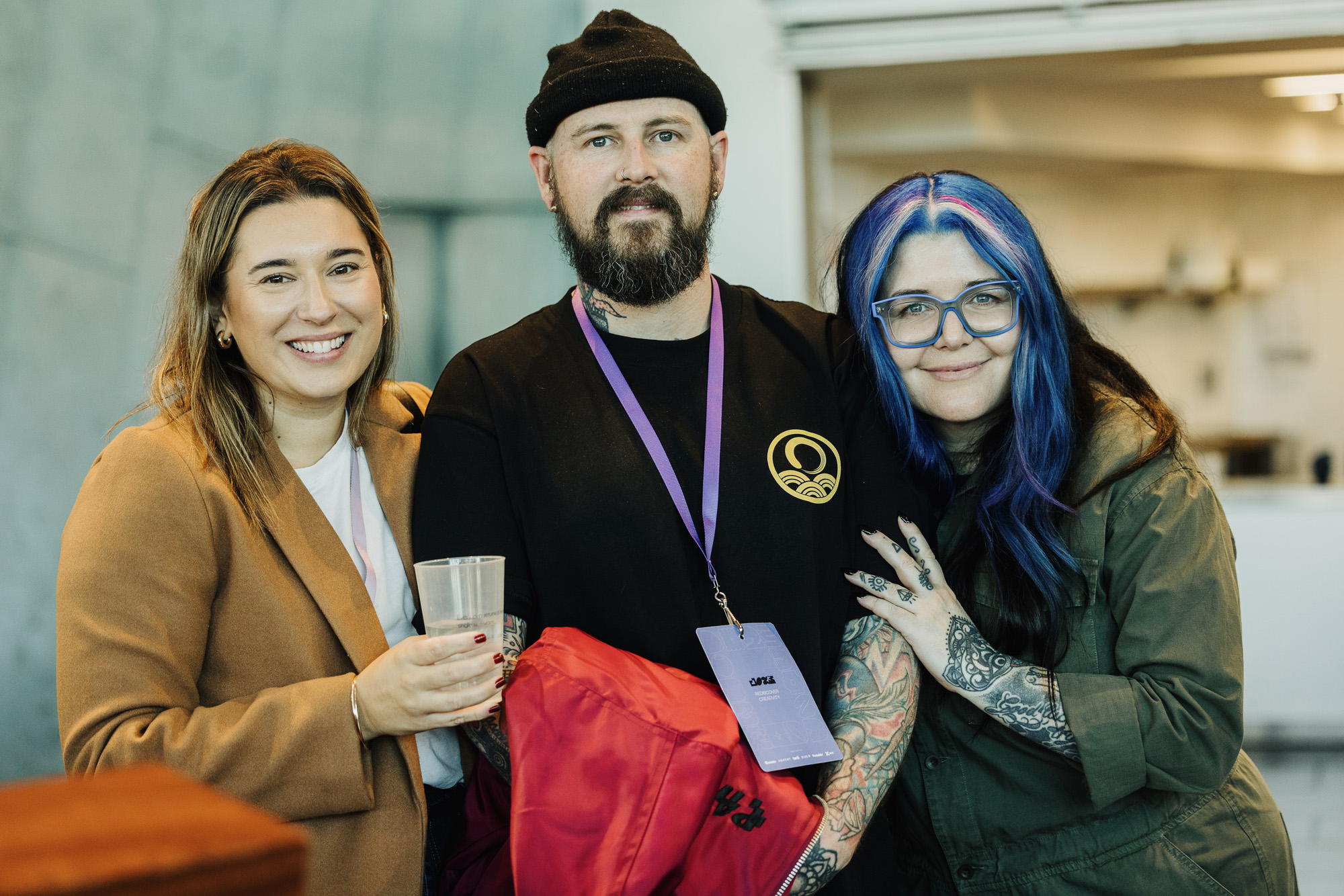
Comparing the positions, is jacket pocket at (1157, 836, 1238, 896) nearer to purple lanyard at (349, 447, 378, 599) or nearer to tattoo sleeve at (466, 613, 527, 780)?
tattoo sleeve at (466, 613, 527, 780)

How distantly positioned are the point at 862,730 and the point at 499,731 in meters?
0.64

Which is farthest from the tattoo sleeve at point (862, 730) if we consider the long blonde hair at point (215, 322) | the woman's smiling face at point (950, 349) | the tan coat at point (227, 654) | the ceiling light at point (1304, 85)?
the ceiling light at point (1304, 85)

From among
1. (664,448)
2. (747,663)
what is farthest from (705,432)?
(747,663)

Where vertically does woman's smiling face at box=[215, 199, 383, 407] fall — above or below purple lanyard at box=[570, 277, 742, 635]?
above

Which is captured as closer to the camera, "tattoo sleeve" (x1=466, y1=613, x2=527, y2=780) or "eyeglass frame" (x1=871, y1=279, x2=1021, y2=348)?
"tattoo sleeve" (x1=466, y1=613, x2=527, y2=780)

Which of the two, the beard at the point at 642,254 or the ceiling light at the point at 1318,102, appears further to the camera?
the ceiling light at the point at 1318,102

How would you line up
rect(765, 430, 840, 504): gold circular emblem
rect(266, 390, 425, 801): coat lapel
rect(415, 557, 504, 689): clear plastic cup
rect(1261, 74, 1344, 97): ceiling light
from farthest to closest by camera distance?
rect(1261, 74, 1344, 97): ceiling light < rect(765, 430, 840, 504): gold circular emblem < rect(266, 390, 425, 801): coat lapel < rect(415, 557, 504, 689): clear plastic cup

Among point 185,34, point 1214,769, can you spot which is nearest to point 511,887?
point 1214,769

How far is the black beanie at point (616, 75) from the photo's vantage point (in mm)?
1941

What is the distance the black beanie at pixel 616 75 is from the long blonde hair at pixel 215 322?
17.6 inches

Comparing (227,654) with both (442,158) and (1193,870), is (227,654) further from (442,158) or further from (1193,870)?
(442,158)

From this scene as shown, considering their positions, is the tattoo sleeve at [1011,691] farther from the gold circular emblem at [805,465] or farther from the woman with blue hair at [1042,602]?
the gold circular emblem at [805,465]

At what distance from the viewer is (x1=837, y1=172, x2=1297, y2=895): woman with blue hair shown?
67.7 inches

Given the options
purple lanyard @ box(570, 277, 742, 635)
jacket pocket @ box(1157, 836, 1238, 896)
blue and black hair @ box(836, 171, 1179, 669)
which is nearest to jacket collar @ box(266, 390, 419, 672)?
purple lanyard @ box(570, 277, 742, 635)
